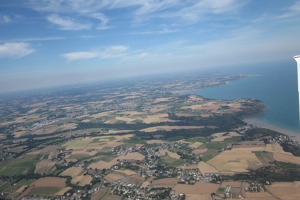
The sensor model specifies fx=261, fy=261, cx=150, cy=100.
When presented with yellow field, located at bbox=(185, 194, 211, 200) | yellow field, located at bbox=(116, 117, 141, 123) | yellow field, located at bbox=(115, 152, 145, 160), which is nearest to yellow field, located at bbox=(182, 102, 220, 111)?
yellow field, located at bbox=(116, 117, 141, 123)

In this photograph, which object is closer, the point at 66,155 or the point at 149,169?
the point at 149,169

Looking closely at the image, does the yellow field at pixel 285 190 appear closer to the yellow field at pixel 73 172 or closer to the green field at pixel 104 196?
the green field at pixel 104 196

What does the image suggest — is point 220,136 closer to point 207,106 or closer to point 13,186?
point 207,106

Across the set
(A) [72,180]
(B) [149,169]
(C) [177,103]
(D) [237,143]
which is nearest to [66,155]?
(A) [72,180]

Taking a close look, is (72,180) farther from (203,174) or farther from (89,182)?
(203,174)

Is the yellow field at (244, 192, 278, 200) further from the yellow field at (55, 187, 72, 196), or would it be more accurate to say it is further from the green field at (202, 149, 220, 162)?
the yellow field at (55, 187, 72, 196)

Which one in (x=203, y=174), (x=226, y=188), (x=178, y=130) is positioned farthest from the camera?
(x=178, y=130)
